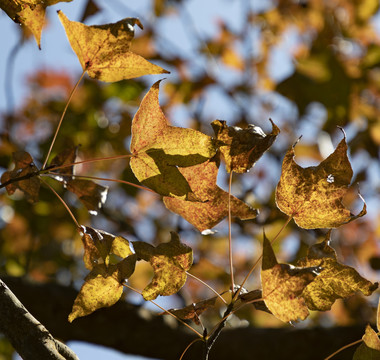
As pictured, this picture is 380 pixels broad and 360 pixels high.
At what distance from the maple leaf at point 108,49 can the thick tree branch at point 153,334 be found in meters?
1.00

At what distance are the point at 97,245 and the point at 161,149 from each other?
14cm

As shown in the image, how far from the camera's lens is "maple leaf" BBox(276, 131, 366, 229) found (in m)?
0.54

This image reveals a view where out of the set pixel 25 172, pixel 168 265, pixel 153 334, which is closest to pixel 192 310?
pixel 168 265

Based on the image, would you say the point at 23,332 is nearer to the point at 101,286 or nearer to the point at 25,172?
the point at 101,286

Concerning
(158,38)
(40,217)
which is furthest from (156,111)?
(158,38)

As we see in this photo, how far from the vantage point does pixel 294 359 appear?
1472 mm

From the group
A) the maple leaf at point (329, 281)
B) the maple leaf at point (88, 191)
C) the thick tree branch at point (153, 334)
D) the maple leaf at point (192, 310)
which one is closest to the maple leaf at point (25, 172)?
→ the maple leaf at point (88, 191)

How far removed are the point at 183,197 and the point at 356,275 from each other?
22cm

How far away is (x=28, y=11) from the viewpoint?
1.97 ft

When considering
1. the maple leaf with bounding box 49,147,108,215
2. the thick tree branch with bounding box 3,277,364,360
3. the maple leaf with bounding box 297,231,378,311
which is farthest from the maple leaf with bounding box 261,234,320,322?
the thick tree branch with bounding box 3,277,364,360

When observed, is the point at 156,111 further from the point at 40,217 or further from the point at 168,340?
the point at 40,217

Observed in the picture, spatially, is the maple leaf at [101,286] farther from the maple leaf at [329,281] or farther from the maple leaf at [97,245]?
the maple leaf at [329,281]

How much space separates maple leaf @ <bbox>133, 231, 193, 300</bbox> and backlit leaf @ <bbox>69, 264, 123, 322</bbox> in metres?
0.04

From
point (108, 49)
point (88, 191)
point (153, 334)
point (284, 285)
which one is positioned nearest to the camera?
point (284, 285)
